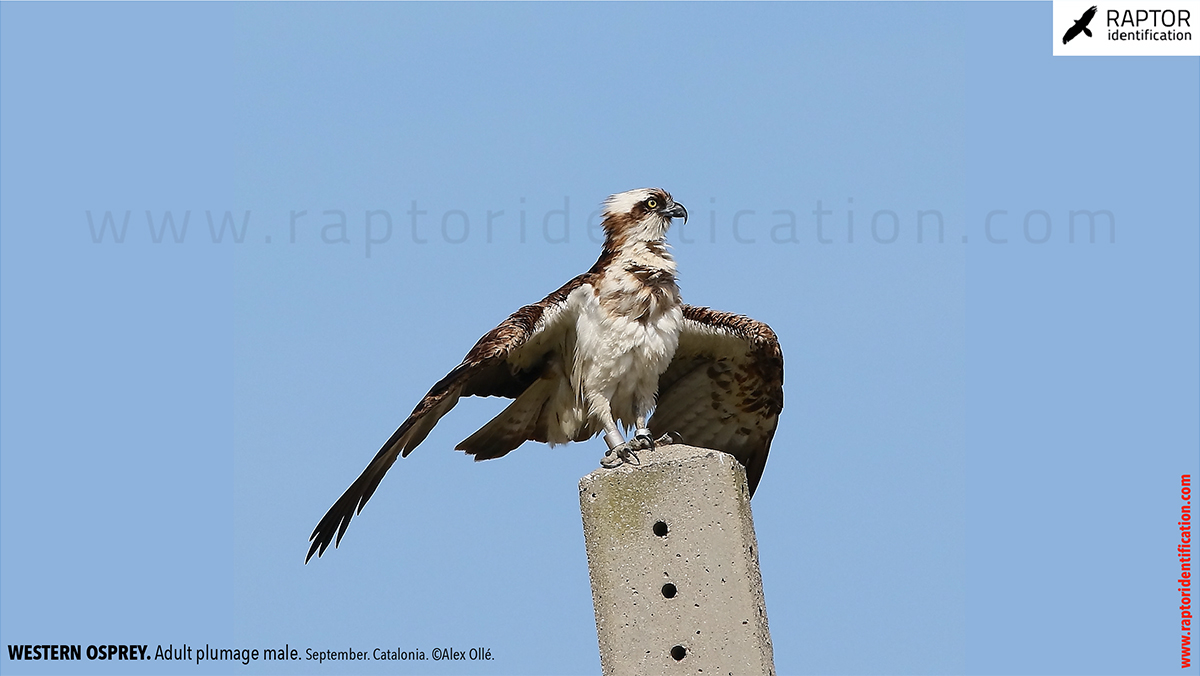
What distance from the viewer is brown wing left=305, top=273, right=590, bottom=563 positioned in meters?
13.7

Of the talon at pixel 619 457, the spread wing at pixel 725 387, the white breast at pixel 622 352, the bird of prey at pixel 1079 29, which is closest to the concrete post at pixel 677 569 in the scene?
the talon at pixel 619 457

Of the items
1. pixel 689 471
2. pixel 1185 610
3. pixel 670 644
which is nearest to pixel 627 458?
pixel 689 471

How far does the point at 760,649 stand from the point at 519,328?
319 centimetres

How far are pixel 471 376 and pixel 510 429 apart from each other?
4.41 ft

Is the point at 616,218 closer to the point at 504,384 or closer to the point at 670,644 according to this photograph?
the point at 504,384

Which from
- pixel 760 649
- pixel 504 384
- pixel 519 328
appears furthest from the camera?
pixel 504 384

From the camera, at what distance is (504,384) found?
14.9 meters

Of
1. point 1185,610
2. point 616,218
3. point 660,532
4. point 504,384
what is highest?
point 616,218

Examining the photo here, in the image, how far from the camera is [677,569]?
12.6 metres

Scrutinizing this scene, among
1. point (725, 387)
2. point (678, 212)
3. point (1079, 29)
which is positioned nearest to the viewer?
point (678, 212)

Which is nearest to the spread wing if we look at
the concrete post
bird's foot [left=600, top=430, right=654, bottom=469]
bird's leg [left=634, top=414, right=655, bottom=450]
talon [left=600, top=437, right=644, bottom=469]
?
bird's leg [left=634, top=414, right=655, bottom=450]

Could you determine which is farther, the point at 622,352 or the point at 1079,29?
the point at 1079,29

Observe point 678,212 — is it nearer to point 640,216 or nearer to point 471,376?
point 640,216

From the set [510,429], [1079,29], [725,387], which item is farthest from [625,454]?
[1079,29]
